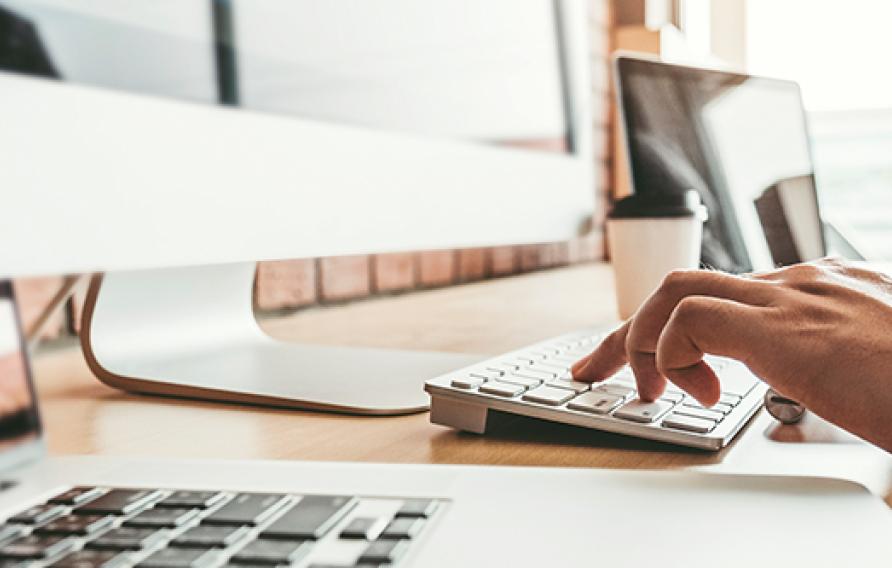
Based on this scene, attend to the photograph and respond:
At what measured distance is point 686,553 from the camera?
0.26m

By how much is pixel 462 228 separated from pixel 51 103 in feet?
1.29

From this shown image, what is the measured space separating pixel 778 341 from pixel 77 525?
1.09ft

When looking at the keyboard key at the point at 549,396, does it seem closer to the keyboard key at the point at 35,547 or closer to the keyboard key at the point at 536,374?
the keyboard key at the point at 536,374

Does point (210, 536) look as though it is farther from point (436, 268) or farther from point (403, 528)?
point (436, 268)

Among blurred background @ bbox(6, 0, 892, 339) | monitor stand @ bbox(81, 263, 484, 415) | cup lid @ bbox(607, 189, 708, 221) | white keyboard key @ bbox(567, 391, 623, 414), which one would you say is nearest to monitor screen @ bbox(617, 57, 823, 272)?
cup lid @ bbox(607, 189, 708, 221)

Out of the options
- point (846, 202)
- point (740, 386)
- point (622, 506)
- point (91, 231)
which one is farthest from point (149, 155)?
point (846, 202)

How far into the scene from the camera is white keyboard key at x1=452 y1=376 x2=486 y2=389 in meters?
0.48

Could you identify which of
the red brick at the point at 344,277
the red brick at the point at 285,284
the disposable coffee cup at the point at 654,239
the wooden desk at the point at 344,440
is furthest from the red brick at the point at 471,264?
the wooden desk at the point at 344,440

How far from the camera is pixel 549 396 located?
0.47m

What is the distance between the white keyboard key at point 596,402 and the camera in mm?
457

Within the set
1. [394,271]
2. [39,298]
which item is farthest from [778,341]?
[394,271]

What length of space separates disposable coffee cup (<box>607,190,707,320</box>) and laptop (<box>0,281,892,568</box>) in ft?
1.93

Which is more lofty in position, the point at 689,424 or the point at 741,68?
the point at 741,68

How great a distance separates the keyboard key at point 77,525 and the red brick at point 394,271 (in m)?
1.12
